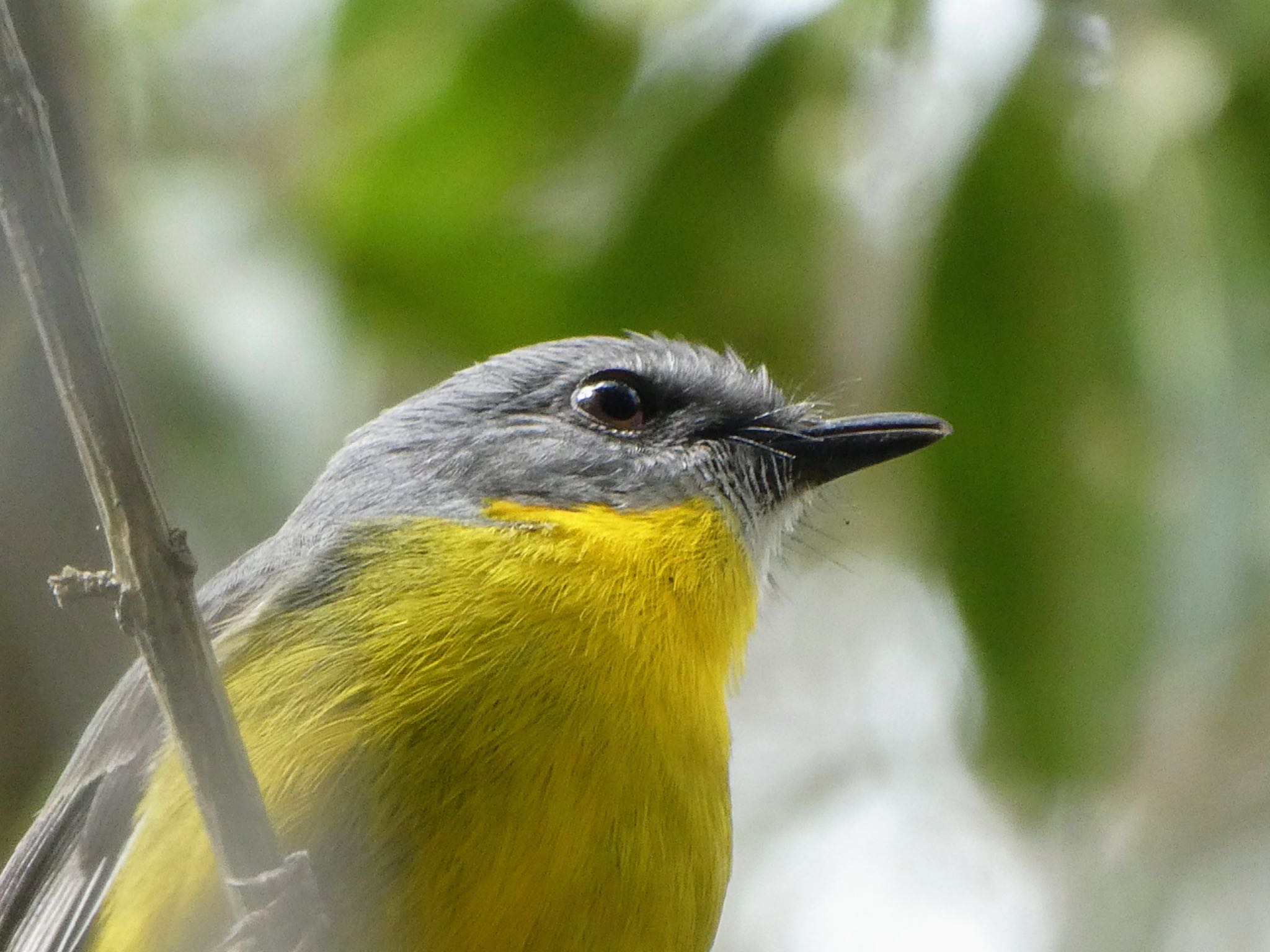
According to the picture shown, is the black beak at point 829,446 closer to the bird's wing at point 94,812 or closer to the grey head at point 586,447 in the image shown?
the grey head at point 586,447

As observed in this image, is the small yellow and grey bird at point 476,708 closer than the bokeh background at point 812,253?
Yes

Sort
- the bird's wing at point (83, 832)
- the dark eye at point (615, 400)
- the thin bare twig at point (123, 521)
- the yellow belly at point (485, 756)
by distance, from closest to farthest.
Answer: the thin bare twig at point (123, 521) → the yellow belly at point (485, 756) → the bird's wing at point (83, 832) → the dark eye at point (615, 400)

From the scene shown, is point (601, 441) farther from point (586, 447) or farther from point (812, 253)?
point (812, 253)

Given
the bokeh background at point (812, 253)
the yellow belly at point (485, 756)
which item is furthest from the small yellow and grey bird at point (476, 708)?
the bokeh background at point (812, 253)

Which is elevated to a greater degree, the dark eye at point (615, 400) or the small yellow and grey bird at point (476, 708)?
the dark eye at point (615, 400)

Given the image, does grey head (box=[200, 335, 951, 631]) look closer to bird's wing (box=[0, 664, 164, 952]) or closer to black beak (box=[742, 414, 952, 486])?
black beak (box=[742, 414, 952, 486])

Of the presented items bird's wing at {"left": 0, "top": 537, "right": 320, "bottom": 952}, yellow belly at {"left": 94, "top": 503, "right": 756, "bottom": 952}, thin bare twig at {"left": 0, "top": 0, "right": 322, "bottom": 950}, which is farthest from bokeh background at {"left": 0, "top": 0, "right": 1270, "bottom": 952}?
thin bare twig at {"left": 0, "top": 0, "right": 322, "bottom": 950}

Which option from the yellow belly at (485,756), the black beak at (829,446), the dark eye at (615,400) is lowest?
the yellow belly at (485,756)
